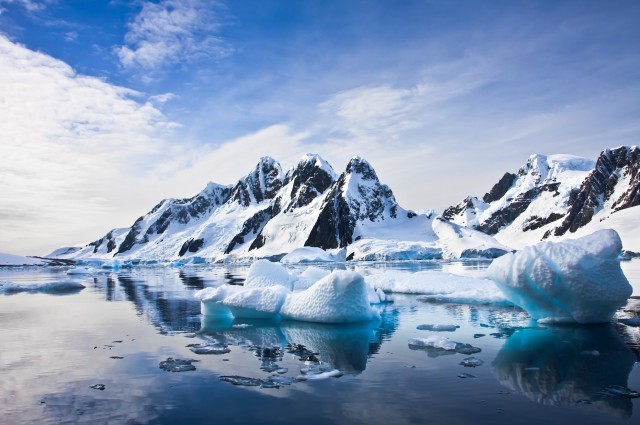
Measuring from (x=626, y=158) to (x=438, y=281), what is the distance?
159 metres

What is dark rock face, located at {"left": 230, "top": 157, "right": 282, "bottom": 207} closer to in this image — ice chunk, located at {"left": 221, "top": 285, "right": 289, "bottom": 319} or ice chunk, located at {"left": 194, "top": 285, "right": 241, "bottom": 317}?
ice chunk, located at {"left": 194, "top": 285, "right": 241, "bottom": 317}

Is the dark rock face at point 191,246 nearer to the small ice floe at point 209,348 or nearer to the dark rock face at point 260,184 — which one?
the dark rock face at point 260,184

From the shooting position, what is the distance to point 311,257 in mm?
109688

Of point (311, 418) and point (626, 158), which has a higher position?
point (626, 158)

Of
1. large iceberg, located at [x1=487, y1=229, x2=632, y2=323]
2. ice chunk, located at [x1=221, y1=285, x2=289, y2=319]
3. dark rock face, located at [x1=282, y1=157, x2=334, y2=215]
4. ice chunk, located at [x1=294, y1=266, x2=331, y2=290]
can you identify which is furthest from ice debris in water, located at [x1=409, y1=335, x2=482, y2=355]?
dark rock face, located at [x1=282, y1=157, x2=334, y2=215]

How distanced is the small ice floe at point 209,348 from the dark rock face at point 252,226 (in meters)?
146

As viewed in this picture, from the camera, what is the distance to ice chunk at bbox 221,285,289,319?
1815cm

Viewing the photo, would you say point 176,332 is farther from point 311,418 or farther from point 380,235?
point 380,235

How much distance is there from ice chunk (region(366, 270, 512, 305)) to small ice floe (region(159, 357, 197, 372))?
1570cm

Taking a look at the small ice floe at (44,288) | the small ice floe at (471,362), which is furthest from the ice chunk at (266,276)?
the small ice floe at (44,288)

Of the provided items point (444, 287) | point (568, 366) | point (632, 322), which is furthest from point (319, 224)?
point (568, 366)

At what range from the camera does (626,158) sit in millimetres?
156875

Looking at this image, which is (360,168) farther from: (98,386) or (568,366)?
(98,386)

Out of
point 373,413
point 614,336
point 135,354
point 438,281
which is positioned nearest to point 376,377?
point 373,413
